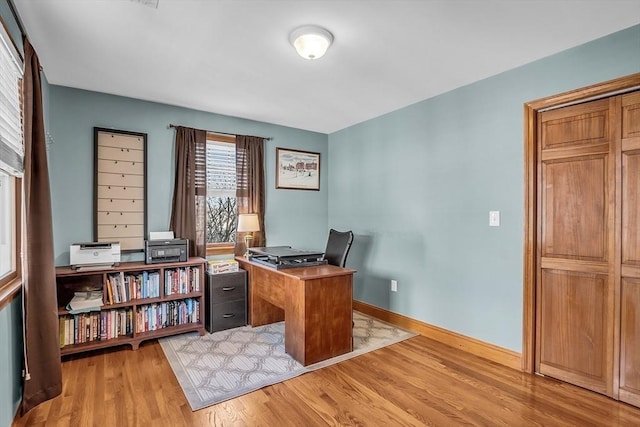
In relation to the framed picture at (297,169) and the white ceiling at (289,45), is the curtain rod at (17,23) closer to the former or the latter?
the white ceiling at (289,45)

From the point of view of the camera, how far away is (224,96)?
3.24 m

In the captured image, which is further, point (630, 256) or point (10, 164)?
point (630, 256)

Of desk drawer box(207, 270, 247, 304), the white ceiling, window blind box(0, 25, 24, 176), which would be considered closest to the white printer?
desk drawer box(207, 270, 247, 304)

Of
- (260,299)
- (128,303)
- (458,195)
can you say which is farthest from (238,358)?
(458,195)

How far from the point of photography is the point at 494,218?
2.76 m

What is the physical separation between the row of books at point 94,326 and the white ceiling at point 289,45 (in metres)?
2.05

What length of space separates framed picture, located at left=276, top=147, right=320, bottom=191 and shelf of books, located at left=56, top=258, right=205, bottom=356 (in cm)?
158

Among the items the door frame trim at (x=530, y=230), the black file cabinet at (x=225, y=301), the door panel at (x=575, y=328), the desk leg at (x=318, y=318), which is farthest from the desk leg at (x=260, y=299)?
the door panel at (x=575, y=328)

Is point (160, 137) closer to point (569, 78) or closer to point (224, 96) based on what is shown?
point (224, 96)

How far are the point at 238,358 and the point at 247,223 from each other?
1422 millimetres

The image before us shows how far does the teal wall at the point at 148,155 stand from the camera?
9.86 feet

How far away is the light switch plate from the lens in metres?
2.74

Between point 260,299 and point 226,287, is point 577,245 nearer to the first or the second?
point 260,299

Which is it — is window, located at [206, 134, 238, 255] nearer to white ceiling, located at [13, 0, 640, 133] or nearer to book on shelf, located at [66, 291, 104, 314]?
white ceiling, located at [13, 0, 640, 133]
